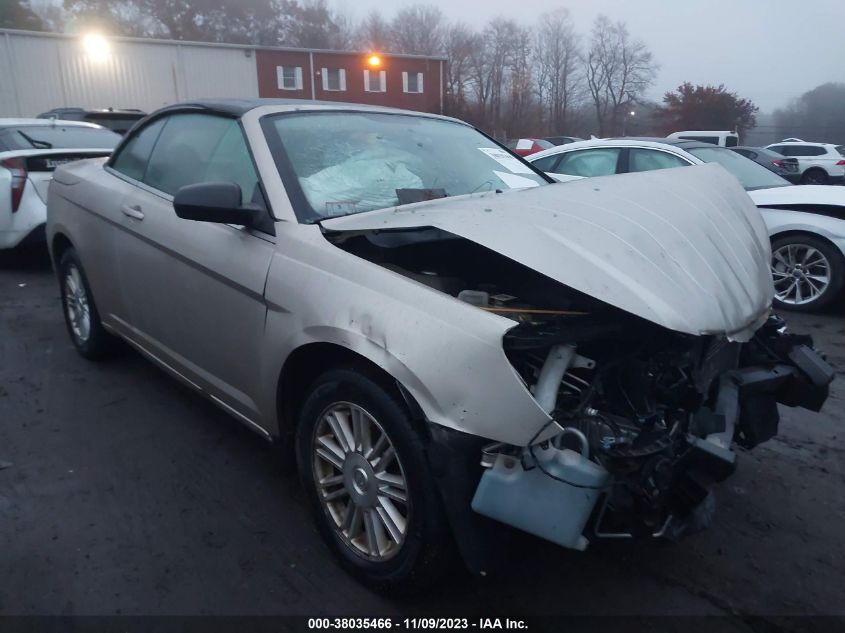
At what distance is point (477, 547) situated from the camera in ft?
6.73

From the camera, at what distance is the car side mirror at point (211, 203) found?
2590 mm

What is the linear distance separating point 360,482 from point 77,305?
309 cm

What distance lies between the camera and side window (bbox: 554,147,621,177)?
7.32m

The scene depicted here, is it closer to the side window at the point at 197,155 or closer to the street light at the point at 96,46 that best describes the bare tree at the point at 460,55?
→ the street light at the point at 96,46

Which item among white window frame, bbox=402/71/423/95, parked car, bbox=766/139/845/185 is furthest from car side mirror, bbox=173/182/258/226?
white window frame, bbox=402/71/423/95

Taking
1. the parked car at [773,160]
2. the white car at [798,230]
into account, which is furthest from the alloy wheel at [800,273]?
the parked car at [773,160]

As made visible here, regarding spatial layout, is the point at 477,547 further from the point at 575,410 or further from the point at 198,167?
the point at 198,167

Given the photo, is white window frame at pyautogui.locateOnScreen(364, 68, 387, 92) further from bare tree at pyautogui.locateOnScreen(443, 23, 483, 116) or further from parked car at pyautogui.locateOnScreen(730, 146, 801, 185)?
parked car at pyautogui.locateOnScreen(730, 146, 801, 185)

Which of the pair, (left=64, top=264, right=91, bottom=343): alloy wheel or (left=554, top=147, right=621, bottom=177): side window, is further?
(left=554, top=147, right=621, bottom=177): side window

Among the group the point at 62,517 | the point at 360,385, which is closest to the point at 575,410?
the point at 360,385

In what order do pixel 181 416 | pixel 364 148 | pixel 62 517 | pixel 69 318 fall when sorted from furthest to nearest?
pixel 69 318 → pixel 181 416 → pixel 364 148 → pixel 62 517

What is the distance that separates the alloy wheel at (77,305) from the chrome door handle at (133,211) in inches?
38.4

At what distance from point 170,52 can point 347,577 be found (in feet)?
112

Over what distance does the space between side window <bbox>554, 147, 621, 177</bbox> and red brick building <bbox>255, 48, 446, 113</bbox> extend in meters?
31.8
